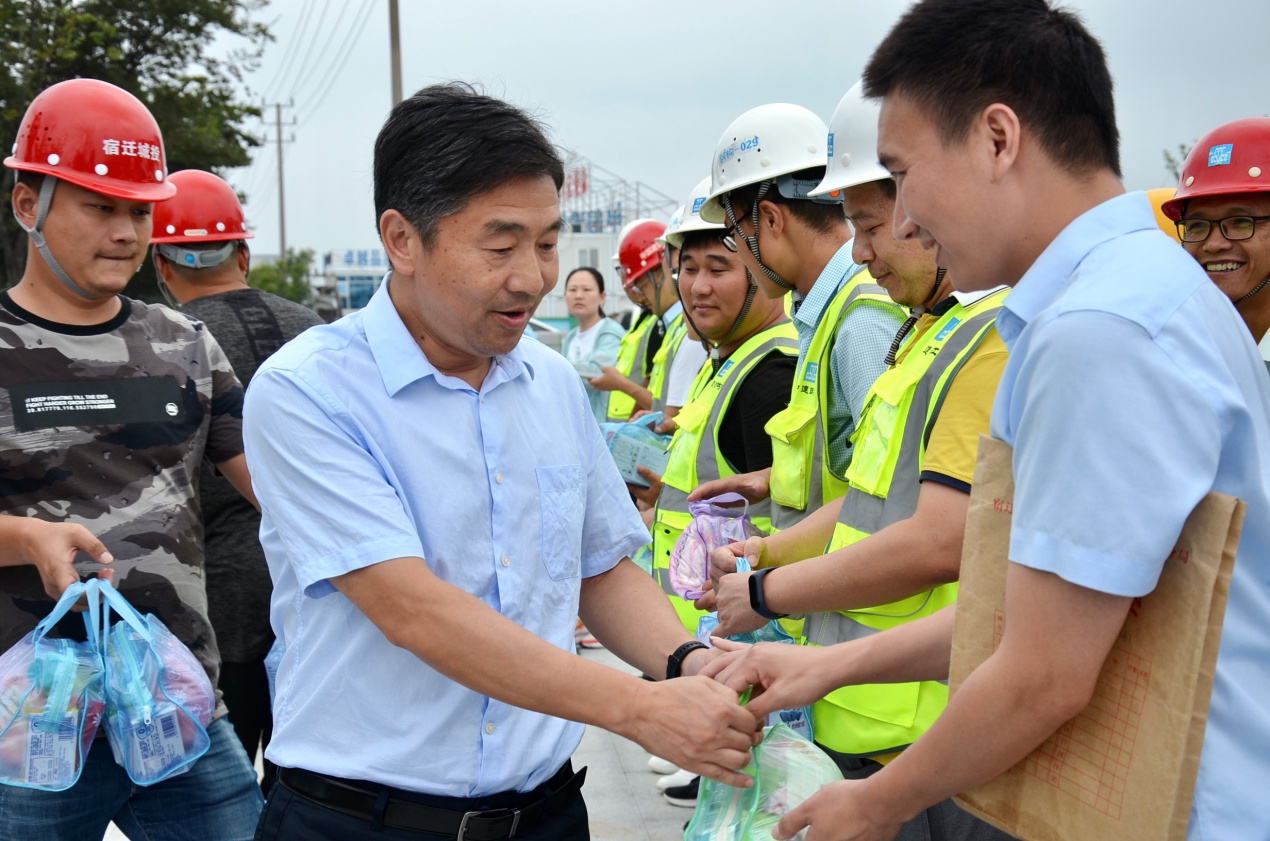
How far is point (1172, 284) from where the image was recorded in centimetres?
129

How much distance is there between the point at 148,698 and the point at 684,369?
11.9 feet

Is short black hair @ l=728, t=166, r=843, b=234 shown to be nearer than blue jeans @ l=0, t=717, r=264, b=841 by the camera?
No

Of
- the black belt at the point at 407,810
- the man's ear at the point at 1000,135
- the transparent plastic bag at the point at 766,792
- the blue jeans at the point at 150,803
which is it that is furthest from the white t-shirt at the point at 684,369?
the man's ear at the point at 1000,135

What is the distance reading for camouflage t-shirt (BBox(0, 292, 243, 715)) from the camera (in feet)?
8.73

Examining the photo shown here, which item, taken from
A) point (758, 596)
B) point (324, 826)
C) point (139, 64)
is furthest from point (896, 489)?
point (139, 64)

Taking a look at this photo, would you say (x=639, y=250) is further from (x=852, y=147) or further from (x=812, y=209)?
(x=852, y=147)

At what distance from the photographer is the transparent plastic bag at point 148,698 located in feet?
8.35

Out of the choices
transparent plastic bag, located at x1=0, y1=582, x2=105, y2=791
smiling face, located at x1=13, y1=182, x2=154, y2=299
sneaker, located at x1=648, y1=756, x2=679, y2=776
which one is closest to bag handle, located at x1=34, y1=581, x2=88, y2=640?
transparent plastic bag, located at x1=0, y1=582, x2=105, y2=791

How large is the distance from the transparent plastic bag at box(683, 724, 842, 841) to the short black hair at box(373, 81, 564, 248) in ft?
3.64

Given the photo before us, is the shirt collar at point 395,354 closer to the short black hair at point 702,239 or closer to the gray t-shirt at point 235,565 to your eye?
the gray t-shirt at point 235,565

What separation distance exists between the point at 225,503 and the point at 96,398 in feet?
3.21

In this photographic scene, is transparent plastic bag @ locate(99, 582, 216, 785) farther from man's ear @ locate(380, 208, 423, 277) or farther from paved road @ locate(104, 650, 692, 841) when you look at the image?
paved road @ locate(104, 650, 692, 841)

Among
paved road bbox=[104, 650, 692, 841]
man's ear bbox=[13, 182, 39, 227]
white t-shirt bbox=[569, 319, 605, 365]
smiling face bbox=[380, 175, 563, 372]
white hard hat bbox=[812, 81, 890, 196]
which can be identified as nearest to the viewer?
smiling face bbox=[380, 175, 563, 372]

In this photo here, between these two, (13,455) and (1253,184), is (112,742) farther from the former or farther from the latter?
(1253,184)
